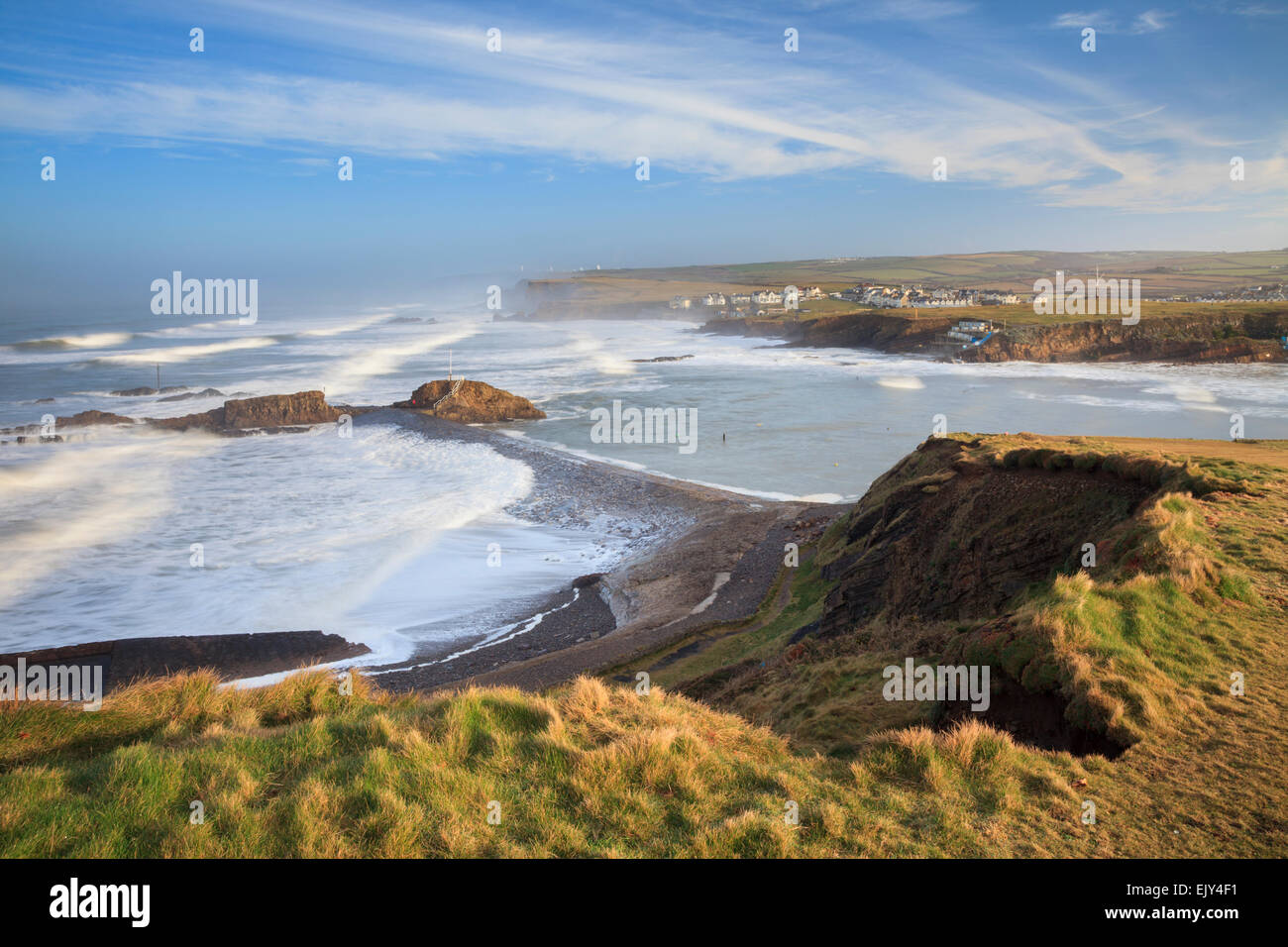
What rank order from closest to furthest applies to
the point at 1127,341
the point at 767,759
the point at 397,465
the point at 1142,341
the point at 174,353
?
1. the point at 767,759
2. the point at 397,465
3. the point at 1142,341
4. the point at 1127,341
5. the point at 174,353

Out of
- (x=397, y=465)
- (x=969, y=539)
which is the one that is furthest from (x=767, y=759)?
(x=397, y=465)

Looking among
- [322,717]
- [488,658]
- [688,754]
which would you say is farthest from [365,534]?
[688,754]

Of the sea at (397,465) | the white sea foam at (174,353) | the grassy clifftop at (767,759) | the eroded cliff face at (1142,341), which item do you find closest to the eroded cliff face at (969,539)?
the grassy clifftop at (767,759)

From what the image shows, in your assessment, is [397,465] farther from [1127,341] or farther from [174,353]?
[1127,341]

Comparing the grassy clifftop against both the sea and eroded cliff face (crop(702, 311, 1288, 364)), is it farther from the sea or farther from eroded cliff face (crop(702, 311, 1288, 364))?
eroded cliff face (crop(702, 311, 1288, 364))

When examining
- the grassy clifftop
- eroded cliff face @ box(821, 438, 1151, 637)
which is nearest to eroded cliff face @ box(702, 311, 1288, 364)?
eroded cliff face @ box(821, 438, 1151, 637)

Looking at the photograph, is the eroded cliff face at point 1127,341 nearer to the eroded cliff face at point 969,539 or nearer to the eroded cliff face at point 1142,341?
the eroded cliff face at point 1142,341
